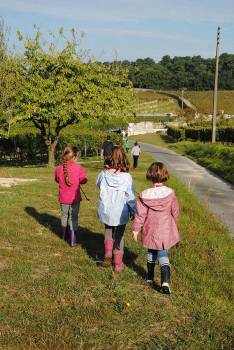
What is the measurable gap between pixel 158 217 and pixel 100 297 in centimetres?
113

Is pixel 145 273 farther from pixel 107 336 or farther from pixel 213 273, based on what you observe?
pixel 107 336

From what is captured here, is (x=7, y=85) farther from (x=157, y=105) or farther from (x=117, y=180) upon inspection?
(x=157, y=105)

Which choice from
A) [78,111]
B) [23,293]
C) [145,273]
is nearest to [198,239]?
[145,273]

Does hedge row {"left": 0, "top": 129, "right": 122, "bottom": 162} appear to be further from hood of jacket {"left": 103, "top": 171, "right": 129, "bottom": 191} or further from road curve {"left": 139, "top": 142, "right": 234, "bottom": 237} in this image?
hood of jacket {"left": 103, "top": 171, "right": 129, "bottom": 191}

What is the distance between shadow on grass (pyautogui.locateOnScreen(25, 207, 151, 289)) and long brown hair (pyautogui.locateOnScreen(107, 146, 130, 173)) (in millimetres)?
1407

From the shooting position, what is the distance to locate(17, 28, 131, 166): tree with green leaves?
22.9 meters

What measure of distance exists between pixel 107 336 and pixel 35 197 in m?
8.37

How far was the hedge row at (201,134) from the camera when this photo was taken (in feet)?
149

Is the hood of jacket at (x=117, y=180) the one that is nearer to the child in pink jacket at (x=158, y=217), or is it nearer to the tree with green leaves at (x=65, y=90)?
the child in pink jacket at (x=158, y=217)

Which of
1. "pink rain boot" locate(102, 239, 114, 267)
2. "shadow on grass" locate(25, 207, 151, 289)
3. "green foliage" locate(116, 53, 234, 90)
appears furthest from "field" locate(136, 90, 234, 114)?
"pink rain boot" locate(102, 239, 114, 267)


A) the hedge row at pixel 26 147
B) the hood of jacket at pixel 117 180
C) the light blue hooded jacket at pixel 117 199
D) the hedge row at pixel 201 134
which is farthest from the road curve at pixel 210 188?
the hedge row at pixel 201 134

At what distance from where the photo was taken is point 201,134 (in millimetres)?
51094

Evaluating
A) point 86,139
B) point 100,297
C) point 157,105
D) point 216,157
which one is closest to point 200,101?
point 157,105

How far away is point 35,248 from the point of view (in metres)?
7.47
